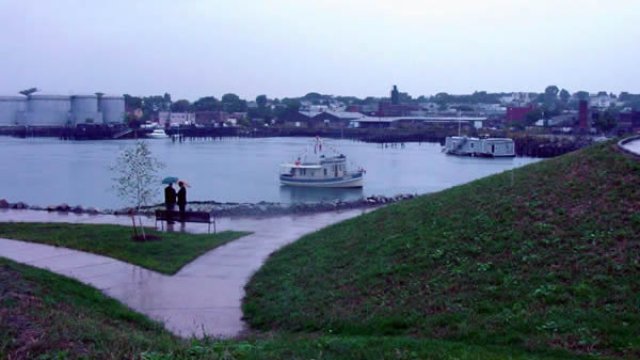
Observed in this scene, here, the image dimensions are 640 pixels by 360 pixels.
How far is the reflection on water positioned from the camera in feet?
121

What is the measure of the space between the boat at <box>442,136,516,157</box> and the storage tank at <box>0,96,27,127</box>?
85528 mm

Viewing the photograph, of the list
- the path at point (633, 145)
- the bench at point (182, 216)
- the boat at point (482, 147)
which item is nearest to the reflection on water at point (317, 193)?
the bench at point (182, 216)

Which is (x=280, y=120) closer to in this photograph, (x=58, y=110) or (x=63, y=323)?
(x=58, y=110)

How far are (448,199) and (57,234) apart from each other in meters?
7.34

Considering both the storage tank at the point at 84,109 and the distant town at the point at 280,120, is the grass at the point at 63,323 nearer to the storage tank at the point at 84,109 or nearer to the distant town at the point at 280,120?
the distant town at the point at 280,120

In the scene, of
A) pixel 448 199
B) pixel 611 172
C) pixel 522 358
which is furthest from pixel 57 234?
pixel 522 358

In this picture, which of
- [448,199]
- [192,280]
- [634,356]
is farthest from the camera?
[448,199]

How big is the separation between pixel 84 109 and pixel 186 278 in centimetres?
12941

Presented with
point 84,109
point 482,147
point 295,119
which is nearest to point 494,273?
point 482,147

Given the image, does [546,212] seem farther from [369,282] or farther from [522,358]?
[522,358]

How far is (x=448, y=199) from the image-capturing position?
1302cm

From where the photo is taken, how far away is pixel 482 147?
73.6 metres

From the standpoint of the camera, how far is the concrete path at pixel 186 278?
8.58 meters

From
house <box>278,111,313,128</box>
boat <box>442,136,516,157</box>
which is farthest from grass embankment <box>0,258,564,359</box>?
house <box>278,111,313,128</box>
